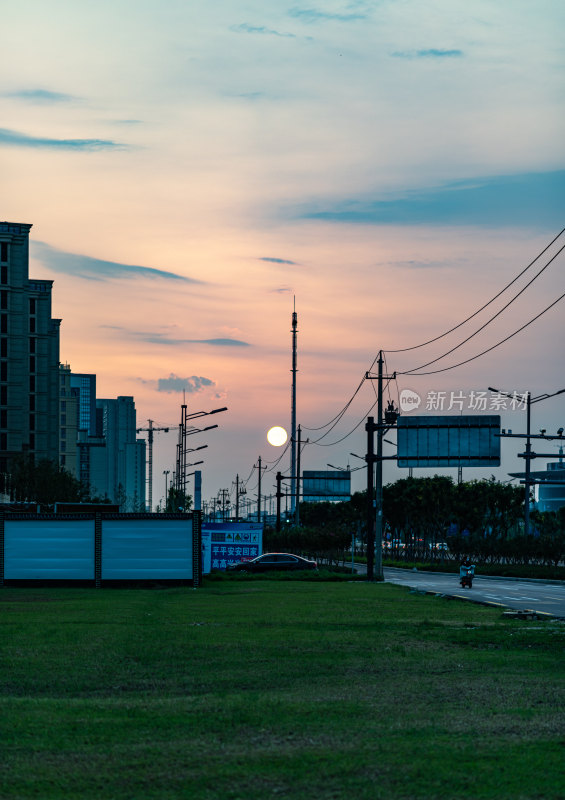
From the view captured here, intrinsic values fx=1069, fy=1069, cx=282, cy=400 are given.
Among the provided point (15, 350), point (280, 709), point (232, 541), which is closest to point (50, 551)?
point (232, 541)

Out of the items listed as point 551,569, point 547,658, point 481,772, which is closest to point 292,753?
point 481,772

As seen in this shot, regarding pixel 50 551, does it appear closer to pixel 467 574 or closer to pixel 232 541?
pixel 232 541

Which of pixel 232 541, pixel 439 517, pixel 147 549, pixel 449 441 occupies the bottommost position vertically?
pixel 439 517

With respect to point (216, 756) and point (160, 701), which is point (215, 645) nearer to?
point (160, 701)

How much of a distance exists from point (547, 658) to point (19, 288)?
5098 inches

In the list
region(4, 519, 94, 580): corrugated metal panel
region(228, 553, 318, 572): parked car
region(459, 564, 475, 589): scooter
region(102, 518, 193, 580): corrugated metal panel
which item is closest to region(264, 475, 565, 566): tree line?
region(228, 553, 318, 572): parked car

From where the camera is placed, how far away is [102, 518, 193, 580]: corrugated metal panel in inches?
1606

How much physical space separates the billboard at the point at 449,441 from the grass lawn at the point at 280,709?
2509 cm

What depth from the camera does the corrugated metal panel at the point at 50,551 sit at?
40688mm

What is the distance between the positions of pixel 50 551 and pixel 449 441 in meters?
18.9

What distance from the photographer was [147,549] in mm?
40969

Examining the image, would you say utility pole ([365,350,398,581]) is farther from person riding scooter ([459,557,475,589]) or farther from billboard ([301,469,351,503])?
billboard ([301,469,351,503])

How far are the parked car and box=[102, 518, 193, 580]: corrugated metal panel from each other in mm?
15794

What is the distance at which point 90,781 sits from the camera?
8219 mm
